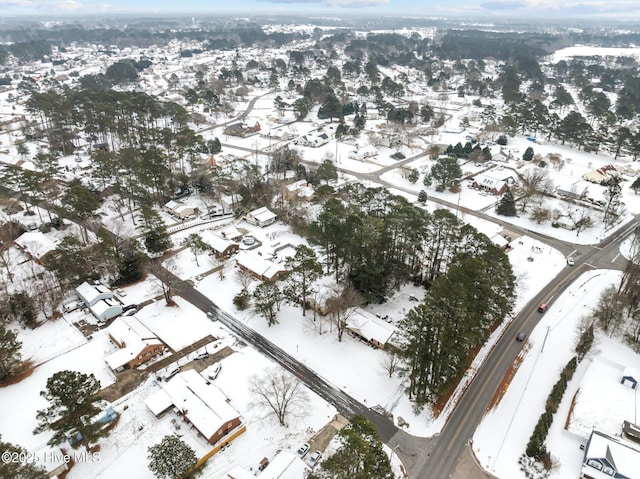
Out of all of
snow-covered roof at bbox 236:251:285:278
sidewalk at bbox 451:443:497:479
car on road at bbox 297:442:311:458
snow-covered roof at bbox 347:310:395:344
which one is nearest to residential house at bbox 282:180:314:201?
snow-covered roof at bbox 236:251:285:278

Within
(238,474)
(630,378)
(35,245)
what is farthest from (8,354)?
(630,378)

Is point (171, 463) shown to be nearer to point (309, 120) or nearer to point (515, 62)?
point (309, 120)

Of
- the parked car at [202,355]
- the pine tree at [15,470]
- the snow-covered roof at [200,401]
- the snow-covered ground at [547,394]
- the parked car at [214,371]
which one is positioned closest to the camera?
the pine tree at [15,470]

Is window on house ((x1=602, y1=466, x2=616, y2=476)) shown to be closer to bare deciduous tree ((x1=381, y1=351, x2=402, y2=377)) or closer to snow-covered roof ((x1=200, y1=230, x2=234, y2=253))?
bare deciduous tree ((x1=381, y1=351, x2=402, y2=377))

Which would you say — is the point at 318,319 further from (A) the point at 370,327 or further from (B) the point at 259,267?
(B) the point at 259,267

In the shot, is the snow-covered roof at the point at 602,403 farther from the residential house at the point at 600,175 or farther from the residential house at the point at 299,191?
the residential house at the point at 600,175

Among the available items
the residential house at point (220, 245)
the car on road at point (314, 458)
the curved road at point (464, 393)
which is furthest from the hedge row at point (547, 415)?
the residential house at point (220, 245)

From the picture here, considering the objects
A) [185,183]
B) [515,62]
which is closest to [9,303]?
[185,183]
